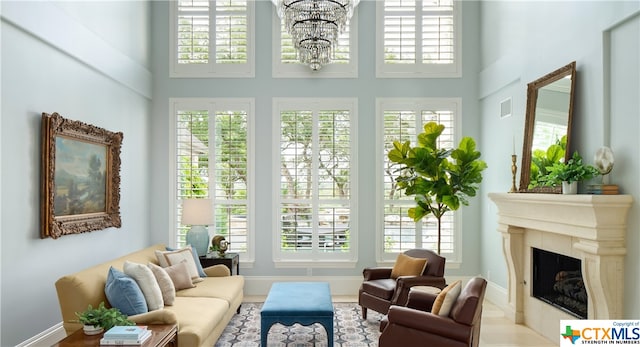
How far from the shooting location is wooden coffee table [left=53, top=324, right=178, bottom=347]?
3096 mm

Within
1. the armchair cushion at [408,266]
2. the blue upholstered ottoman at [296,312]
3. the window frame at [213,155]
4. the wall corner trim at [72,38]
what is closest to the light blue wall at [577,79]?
the armchair cushion at [408,266]

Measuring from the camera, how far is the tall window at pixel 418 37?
684 cm

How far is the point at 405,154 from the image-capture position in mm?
6004

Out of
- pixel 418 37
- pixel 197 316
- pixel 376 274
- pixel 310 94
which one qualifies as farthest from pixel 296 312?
pixel 418 37

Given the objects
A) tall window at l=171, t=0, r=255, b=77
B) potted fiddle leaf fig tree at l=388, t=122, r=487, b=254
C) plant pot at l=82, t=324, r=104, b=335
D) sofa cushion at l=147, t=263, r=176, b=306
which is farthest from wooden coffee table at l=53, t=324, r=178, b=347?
tall window at l=171, t=0, r=255, b=77

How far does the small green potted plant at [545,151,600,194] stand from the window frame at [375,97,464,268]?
8.54 feet

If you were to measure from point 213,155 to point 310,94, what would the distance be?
1.63 metres

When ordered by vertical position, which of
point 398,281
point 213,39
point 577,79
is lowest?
point 398,281

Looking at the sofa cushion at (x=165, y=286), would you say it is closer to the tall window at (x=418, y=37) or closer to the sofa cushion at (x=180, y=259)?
the sofa cushion at (x=180, y=259)

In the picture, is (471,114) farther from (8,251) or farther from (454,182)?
(8,251)

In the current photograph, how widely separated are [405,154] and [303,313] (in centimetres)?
267

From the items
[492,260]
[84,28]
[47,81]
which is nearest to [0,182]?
[47,81]

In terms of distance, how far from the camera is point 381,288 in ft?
16.8

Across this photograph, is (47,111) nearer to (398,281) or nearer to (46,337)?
(46,337)
